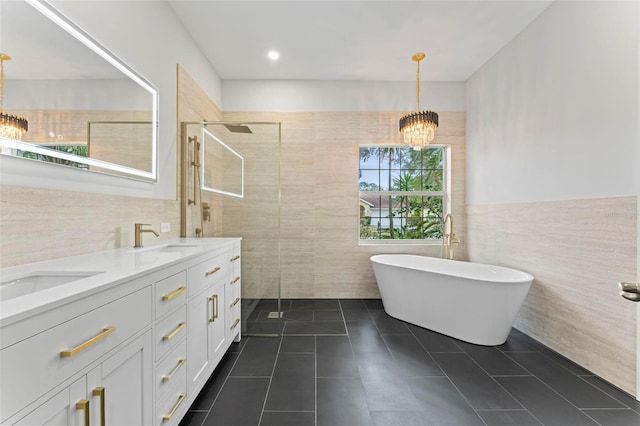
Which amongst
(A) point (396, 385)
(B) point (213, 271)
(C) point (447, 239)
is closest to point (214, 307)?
(B) point (213, 271)

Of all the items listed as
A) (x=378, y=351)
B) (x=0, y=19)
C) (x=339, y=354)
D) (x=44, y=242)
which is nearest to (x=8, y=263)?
(x=44, y=242)

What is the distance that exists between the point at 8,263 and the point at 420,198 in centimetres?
389

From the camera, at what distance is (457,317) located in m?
2.52

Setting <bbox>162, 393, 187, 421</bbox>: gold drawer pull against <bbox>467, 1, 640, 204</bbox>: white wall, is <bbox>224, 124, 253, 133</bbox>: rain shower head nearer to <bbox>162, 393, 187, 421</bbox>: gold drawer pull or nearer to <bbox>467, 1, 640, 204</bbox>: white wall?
<bbox>162, 393, 187, 421</bbox>: gold drawer pull

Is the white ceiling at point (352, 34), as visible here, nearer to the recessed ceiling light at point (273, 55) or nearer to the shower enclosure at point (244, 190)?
the recessed ceiling light at point (273, 55)

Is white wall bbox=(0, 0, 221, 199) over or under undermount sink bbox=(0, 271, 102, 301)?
over

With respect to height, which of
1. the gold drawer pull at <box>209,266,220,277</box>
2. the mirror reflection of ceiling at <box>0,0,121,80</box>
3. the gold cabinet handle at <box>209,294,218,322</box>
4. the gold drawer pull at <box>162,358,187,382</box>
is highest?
the mirror reflection of ceiling at <box>0,0,121,80</box>

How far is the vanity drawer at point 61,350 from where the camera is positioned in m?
0.61

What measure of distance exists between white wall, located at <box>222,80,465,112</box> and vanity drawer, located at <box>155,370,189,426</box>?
3.16 metres

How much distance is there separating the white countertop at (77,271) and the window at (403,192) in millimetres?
2625

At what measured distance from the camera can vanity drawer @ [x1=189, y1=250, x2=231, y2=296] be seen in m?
1.57

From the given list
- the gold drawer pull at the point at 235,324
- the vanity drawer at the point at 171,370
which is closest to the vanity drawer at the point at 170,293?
the vanity drawer at the point at 171,370

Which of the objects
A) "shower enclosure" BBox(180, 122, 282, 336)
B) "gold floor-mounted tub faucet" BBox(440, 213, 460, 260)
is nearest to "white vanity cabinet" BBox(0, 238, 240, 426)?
"shower enclosure" BBox(180, 122, 282, 336)

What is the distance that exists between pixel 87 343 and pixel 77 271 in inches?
15.2
